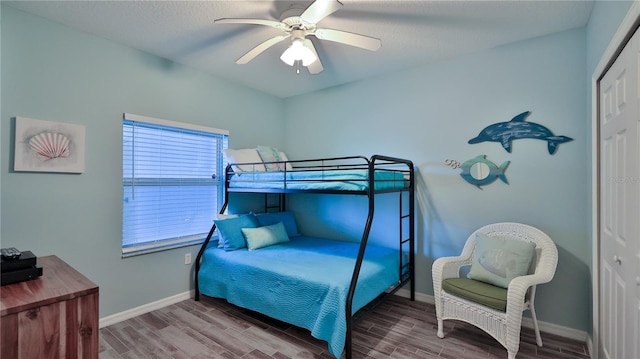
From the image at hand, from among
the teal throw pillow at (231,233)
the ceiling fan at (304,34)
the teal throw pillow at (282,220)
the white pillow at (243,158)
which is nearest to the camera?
the ceiling fan at (304,34)

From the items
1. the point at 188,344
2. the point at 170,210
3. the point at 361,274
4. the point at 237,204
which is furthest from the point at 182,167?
the point at 361,274

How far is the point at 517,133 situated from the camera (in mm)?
2516

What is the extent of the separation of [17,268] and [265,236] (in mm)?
1917

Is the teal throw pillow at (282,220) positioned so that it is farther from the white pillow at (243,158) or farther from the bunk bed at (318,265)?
the white pillow at (243,158)

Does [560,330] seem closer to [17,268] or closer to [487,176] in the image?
[487,176]

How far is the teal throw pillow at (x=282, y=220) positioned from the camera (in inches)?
135

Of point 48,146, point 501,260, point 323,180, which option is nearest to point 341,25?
point 323,180

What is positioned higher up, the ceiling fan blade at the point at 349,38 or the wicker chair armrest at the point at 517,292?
the ceiling fan blade at the point at 349,38

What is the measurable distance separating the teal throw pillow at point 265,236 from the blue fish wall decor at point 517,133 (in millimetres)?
2254

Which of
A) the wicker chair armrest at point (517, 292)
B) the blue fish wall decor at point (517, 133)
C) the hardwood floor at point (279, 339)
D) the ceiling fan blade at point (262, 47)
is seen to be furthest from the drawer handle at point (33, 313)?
the blue fish wall decor at point (517, 133)

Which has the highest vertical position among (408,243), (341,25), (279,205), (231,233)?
(341,25)

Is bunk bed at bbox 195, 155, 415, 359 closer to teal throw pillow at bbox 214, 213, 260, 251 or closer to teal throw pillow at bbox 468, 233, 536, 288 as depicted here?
teal throw pillow at bbox 214, 213, 260, 251

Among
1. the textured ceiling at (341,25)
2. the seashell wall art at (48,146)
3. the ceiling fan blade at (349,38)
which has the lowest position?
the seashell wall art at (48,146)

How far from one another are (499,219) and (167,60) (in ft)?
11.8
